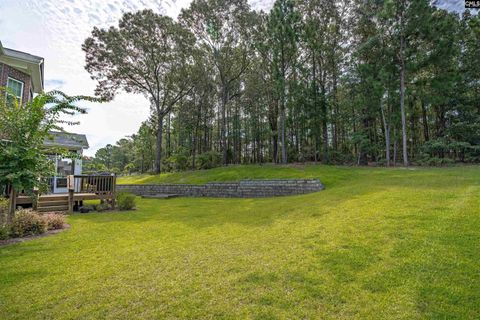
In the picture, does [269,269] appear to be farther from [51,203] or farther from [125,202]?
[51,203]

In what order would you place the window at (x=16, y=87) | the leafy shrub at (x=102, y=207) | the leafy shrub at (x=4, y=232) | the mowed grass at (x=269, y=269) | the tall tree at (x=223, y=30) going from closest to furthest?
the mowed grass at (x=269, y=269)
the leafy shrub at (x=4, y=232)
the leafy shrub at (x=102, y=207)
the window at (x=16, y=87)
the tall tree at (x=223, y=30)

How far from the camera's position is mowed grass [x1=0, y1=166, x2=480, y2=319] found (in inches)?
99.1

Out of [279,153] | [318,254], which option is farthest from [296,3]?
[318,254]

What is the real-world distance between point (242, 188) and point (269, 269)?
423 inches

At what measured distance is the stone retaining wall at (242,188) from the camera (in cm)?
1237

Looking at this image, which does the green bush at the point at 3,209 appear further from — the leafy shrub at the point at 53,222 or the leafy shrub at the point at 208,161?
the leafy shrub at the point at 208,161

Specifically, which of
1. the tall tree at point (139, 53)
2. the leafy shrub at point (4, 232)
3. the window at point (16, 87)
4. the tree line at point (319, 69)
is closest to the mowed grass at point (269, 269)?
the leafy shrub at point (4, 232)

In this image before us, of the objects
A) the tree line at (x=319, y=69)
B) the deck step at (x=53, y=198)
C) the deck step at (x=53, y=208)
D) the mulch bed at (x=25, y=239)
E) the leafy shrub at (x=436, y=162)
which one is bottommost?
the mulch bed at (x=25, y=239)

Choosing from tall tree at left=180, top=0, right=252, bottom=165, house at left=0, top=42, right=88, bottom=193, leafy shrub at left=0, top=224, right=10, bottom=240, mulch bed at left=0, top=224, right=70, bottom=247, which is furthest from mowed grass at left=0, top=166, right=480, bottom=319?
tall tree at left=180, top=0, right=252, bottom=165

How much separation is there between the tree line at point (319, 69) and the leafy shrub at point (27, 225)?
1661 cm

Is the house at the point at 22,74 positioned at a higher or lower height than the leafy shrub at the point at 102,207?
higher

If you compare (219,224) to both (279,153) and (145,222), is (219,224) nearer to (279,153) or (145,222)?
(145,222)

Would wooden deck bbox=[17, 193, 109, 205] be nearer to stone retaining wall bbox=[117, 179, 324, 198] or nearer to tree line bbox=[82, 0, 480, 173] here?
stone retaining wall bbox=[117, 179, 324, 198]

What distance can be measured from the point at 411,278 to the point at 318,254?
4.00 feet
